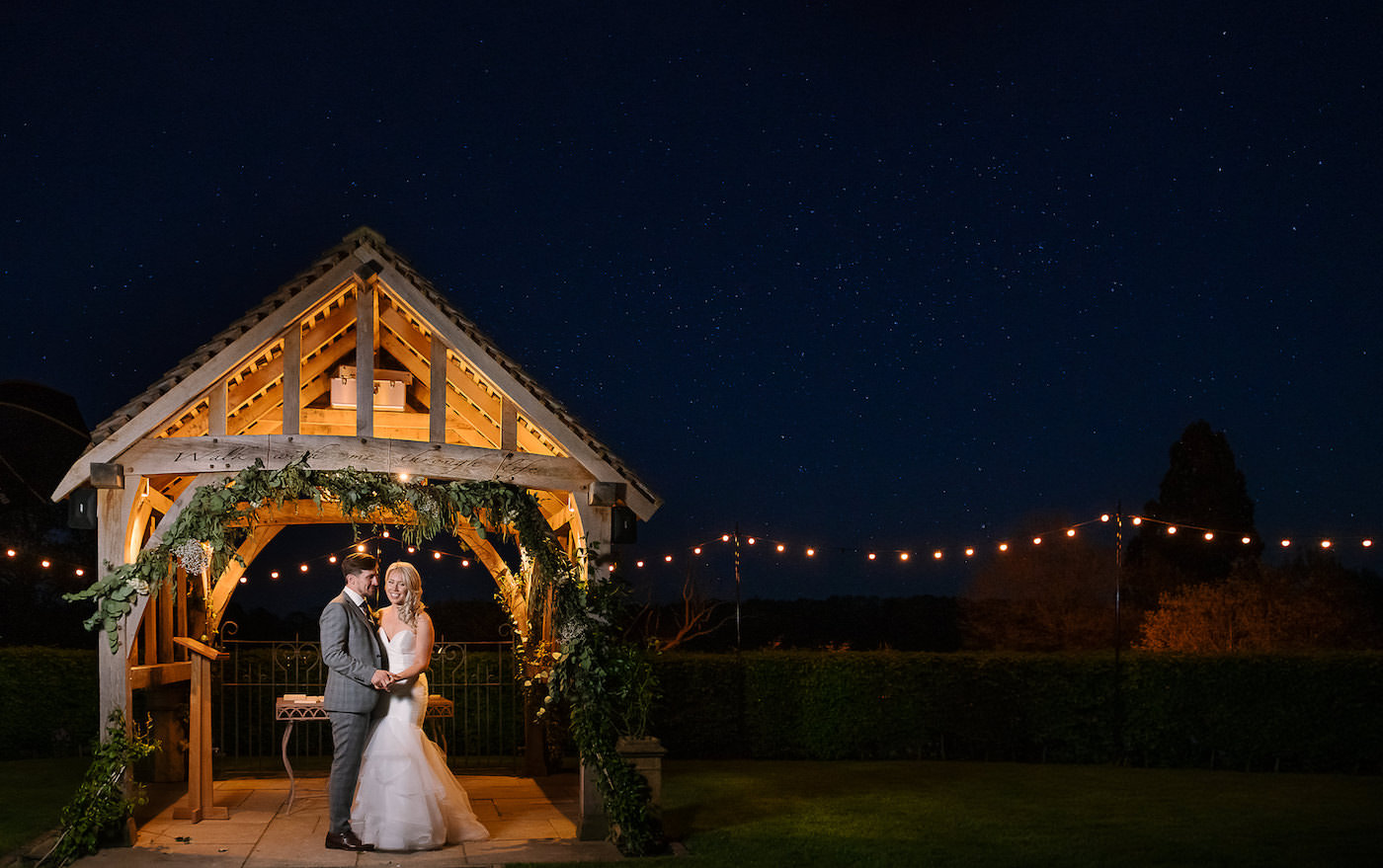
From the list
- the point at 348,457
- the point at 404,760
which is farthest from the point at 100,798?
the point at 348,457

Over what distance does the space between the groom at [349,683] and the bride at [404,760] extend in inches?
3.7

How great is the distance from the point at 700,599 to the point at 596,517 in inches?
588

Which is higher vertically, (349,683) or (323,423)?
(323,423)

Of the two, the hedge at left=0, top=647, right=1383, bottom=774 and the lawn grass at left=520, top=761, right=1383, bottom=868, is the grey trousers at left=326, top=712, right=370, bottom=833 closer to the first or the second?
the lawn grass at left=520, top=761, right=1383, bottom=868

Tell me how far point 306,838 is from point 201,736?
1166mm

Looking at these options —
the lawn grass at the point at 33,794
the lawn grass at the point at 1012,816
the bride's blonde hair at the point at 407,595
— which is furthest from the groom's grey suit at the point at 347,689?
the lawn grass at the point at 33,794

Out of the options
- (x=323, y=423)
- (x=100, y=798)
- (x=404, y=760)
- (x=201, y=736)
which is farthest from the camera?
(x=323, y=423)

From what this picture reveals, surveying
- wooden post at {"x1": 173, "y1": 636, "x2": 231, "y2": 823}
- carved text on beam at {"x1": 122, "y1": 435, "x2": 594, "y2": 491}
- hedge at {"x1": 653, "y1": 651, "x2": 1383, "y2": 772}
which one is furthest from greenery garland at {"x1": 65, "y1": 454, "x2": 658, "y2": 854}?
hedge at {"x1": 653, "y1": 651, "x2": 1383, "y2": 772}

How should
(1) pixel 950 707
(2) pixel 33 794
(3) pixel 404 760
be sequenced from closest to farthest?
(3) pixel 404 760 < (2) pixel 33 794 < (1) pixel 950 707

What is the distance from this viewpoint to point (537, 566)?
8.83 meters

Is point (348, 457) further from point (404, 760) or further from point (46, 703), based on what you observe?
point (46, 703)

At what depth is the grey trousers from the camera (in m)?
8.18

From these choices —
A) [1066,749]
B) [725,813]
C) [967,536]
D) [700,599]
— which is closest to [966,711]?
[1066,749]

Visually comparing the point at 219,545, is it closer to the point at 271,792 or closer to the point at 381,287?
the point at 381,287
